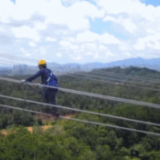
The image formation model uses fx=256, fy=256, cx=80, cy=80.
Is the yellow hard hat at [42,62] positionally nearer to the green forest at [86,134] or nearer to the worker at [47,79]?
the worker at [47,79]

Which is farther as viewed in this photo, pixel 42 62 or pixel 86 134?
pixel 86 134

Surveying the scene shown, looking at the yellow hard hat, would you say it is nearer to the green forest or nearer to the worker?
the worker

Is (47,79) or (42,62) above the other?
(42,62)

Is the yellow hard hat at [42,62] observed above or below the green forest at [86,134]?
above

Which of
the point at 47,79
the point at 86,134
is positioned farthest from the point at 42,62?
the point at 86,134

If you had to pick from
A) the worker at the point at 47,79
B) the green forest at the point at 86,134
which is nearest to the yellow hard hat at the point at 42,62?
the worker at the point at 47,79

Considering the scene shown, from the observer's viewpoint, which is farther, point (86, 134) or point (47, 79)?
point (86, 134)

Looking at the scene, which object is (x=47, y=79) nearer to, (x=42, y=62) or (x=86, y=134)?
(x=42, y=62)

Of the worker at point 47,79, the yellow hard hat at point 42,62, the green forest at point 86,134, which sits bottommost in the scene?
the green forest at point 86,134

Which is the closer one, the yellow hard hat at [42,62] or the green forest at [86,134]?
the yellow hard hat at [42,62]

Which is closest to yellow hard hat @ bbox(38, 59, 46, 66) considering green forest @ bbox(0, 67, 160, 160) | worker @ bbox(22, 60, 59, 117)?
worker @ bbox(22, 60, 59, 117)

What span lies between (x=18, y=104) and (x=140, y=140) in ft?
56.3

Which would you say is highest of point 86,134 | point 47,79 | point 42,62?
point 42,62

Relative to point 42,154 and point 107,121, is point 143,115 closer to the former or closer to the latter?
point 107,121
